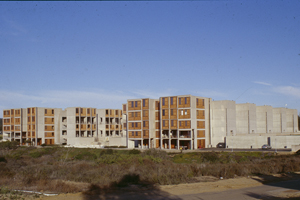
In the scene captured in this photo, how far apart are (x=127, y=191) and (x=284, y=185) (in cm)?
1186

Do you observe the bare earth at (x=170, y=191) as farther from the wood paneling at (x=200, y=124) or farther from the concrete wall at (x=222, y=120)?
the concrete wall at (x=222, y=120)

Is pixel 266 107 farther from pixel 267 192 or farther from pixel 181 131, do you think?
pixel 267 192

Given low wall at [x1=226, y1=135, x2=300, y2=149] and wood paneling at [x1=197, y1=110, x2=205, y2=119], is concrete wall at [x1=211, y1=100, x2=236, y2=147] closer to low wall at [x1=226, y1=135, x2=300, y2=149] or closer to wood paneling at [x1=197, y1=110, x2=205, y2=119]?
wood paneling at [x1=197, y1=110, x2=205, y2=119]

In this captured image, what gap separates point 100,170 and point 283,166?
18540 mm

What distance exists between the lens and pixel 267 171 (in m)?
30.1

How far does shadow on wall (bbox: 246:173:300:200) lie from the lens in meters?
19.5

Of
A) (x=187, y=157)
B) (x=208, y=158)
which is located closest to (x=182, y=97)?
(x=187, y=157)

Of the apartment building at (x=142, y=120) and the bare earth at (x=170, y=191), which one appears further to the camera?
the apartment building at (x=142, y=120)

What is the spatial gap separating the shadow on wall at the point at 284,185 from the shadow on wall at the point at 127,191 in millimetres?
6005

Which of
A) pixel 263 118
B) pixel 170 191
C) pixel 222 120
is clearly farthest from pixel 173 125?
pixel 170 191

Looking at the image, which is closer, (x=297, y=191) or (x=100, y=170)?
(x=297, y=191)

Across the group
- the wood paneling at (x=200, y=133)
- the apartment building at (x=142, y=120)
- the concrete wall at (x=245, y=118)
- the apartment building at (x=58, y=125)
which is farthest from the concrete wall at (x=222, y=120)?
the apartment building at (x=58, y=125)

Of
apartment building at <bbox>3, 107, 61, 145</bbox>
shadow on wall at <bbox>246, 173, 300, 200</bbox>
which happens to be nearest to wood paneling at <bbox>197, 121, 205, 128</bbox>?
shadow on wall at <bbox>246, 173, 300, 200</bbox>

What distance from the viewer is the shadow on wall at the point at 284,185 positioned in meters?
19.5
